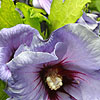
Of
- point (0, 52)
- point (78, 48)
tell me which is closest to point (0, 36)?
point (0, 52)

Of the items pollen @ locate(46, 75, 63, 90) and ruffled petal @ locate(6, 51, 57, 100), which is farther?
pollen @ locate(46, 75, 63, 90)

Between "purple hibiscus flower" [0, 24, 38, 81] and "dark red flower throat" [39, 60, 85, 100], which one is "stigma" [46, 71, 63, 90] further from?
"purple hibiscus flower" [0, 24, 38, 81]

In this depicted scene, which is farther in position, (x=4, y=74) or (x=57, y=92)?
(x=57, y=92)

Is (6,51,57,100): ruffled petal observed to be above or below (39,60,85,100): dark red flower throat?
above

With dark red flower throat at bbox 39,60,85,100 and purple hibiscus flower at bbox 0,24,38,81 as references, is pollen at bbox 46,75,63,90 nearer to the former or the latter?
dark red flower throat at bbox 39,60,85,100

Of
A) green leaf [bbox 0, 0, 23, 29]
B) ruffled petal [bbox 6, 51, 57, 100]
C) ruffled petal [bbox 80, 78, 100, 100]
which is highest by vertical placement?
green leaf [bbox 0, 0, 23, 29]

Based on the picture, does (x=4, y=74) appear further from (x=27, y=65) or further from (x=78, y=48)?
(x=78, y=48)

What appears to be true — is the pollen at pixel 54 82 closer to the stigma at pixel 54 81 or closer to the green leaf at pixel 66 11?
the stigma at pixel 54 81

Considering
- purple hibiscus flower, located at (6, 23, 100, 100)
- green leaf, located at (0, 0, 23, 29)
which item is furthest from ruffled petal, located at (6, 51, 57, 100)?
green leaf, located at (0, 0, 23, 29)
